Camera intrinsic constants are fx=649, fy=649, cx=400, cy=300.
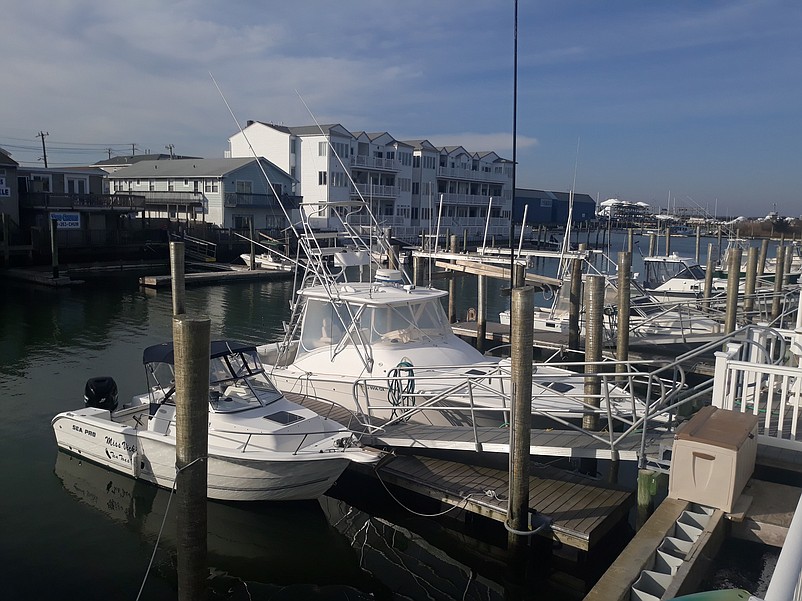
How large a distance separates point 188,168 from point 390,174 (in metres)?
18.3

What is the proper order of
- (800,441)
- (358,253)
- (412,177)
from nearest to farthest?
(800,441) → (358,253) → (412,177)

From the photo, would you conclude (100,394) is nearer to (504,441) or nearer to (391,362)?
(391,362)

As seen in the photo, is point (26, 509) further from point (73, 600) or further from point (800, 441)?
point (800, 441)

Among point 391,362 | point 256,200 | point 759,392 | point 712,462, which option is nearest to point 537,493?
point 712,462

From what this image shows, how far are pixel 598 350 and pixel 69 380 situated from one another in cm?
1421

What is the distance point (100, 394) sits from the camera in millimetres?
12344

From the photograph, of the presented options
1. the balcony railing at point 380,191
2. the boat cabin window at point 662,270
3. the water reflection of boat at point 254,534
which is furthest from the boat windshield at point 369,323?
the balcony railing at point 380,191

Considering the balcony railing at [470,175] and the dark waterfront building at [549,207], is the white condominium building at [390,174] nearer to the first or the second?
the balcony railing at [470,175]

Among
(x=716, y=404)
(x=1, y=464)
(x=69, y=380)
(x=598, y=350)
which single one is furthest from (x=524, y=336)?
(x=69, y=380)

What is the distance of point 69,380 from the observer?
59.4ft

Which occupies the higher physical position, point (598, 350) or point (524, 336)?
point (524, 336)

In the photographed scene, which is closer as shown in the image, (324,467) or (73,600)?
(73,600)

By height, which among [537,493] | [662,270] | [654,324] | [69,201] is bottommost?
[537,493]

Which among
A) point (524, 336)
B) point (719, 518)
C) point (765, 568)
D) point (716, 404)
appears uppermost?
point (524, 336)
